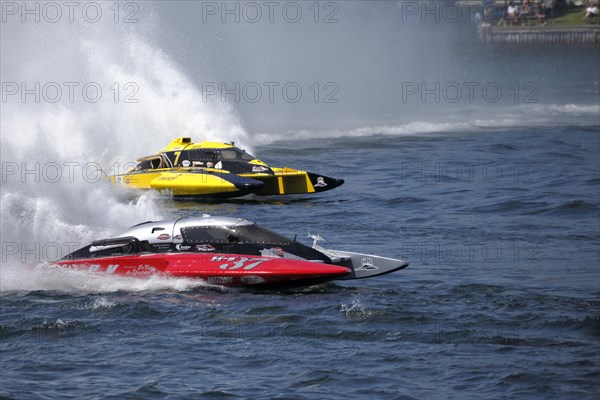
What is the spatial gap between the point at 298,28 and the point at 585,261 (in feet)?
168

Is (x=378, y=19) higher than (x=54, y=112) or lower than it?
higher

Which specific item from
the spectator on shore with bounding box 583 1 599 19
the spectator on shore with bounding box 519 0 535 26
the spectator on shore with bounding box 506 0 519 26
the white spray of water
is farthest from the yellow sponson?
the spectator on shore with bounding box 506 0 519 26

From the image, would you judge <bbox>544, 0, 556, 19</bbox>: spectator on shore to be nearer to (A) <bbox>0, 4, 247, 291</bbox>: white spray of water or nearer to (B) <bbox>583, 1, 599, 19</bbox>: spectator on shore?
(B) <bbox>583, 1, 599, 19</bbox>: spectator on shore

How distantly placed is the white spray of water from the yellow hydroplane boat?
615 millimetres

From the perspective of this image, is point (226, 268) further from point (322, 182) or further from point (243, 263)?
point (322, 182)

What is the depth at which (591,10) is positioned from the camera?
88188mm

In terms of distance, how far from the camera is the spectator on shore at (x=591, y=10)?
289ft

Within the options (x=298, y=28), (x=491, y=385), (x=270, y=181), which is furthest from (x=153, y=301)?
(x=298, y=28)

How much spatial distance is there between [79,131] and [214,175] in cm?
782

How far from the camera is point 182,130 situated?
113 feet

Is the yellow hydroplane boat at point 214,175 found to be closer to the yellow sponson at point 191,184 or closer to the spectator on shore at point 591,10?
the yellow sponson at point 191,184

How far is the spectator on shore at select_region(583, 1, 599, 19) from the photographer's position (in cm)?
8819

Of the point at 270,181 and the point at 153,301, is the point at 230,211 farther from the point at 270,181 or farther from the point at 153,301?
the point at 153,301

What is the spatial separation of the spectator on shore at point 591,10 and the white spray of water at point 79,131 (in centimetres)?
5356
